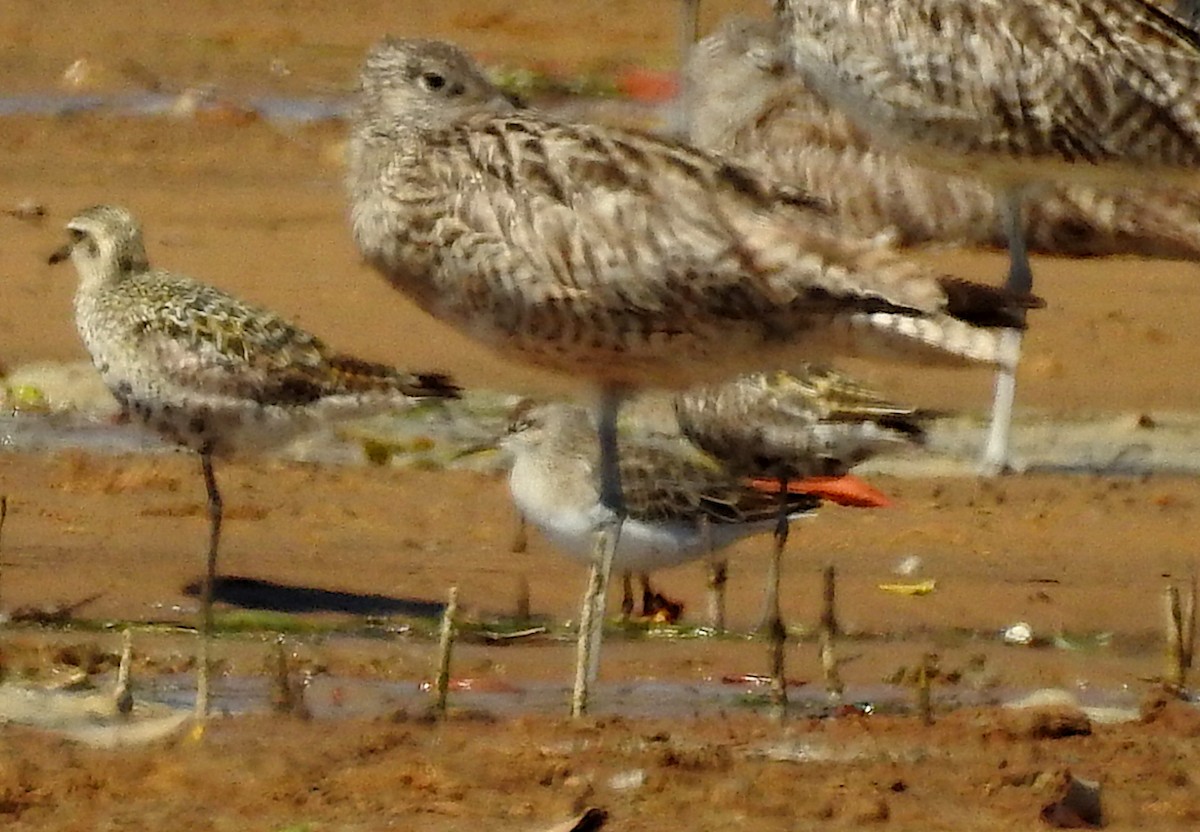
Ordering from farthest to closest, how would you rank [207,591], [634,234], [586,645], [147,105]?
1. [147,105]
2. [207,591]
3. [634,234]
4. [586,645]

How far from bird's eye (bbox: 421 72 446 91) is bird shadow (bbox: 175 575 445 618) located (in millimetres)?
1494

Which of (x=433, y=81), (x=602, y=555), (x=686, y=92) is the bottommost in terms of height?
(x=602, y=555)

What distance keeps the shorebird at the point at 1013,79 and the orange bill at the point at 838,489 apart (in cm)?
142

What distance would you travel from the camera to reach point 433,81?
880 centimetres

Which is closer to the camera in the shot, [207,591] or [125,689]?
[125,689]

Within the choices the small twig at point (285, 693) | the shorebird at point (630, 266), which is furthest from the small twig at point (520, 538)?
the small twig at point (285, 693)

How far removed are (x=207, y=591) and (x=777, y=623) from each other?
65.2 inches

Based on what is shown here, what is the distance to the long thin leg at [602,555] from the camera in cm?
729

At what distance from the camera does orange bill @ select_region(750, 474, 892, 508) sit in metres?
9.84

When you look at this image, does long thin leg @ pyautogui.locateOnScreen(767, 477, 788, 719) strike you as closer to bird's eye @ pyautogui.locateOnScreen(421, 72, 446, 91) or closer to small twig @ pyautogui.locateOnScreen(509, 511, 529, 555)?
small twig @ pyautogui.locateOnScreen(509, 511, 529, 555)

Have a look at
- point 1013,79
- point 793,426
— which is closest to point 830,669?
point 793,426

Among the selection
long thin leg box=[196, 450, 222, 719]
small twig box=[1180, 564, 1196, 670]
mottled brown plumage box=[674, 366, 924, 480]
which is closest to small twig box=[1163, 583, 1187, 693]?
small twig box=[1180, 564, 1196, 670]

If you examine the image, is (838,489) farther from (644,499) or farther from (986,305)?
(986,305)

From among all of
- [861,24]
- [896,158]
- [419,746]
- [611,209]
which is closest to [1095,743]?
[419,746]
